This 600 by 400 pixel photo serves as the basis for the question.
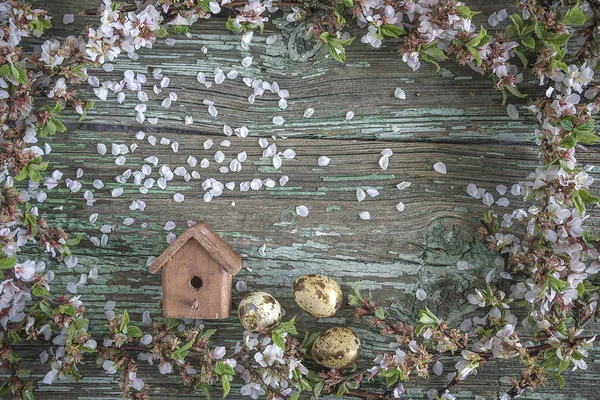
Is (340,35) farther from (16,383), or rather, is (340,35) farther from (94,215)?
(16,383)

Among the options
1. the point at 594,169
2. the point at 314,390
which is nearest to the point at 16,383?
the point at 314,390

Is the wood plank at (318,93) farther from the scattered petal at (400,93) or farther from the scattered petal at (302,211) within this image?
the scattered petal at (302,211)

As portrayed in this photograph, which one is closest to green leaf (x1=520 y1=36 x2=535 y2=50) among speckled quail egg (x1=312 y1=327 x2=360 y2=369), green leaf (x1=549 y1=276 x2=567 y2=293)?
green leaf (x1=549 y1=276 x2=567 y2=293)

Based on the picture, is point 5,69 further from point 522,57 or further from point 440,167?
point 522,57

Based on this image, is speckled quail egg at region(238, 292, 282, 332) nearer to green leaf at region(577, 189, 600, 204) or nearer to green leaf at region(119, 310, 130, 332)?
green leaf at region(119, 310, 130, 332)

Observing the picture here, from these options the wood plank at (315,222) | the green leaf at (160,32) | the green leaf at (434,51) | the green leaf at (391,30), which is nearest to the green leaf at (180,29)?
the green leaf at (160,32)

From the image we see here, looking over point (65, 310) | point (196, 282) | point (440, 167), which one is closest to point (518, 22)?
point (440, 167)
